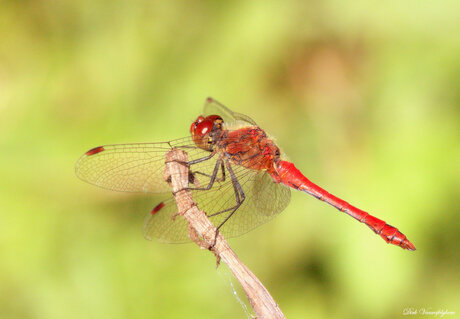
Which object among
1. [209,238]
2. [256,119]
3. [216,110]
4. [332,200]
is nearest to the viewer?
[209,238]

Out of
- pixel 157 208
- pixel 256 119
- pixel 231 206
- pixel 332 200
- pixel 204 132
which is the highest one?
pixel 256 119

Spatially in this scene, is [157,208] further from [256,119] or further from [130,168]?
[256,119]

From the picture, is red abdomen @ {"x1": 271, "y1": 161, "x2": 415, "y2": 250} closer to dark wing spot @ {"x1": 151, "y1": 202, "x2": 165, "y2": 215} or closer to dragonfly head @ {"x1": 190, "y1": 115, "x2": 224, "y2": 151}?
dragonfly head @ {"x1": 190, "y1": 115, "x2": 224, "y2": 151}

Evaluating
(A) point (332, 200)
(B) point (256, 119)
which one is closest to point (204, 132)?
(B) point (256, 119)

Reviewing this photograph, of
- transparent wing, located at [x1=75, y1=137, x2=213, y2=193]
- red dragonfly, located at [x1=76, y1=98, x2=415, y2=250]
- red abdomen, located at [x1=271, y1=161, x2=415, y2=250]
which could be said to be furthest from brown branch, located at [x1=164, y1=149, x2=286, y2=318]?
red abdomen, located at [x1=271, y1=161, x2=415, y2=250]

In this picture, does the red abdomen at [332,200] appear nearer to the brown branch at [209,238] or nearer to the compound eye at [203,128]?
the compound eye at [203,128]

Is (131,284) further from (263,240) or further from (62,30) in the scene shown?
(62,30)
